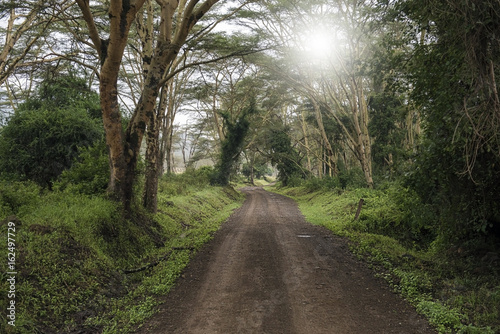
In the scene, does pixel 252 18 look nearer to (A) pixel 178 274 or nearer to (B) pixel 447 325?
(A) pixel 178 274

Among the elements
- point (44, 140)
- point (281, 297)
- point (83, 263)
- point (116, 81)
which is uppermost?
point (116, 81)

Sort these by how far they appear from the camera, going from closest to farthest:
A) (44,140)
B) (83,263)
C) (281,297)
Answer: (281,297) → (83,263) → (44,140)

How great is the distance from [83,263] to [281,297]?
129 inches

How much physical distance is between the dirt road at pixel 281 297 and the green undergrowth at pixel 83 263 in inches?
19.3

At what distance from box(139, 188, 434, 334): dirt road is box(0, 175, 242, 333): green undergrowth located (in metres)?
0.49

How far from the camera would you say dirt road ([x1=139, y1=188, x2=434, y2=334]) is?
3.77 m

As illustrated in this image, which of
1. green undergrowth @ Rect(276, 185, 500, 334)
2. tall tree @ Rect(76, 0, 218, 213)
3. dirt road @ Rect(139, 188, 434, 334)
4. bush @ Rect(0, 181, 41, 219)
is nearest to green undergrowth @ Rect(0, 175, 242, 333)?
bush @ Rect(0, 181, 41, 219)

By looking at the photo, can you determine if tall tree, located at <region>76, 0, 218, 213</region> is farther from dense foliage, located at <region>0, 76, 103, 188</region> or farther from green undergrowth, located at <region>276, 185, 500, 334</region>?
green undergrowth, located at <region>276, 185, 500, 334</region>

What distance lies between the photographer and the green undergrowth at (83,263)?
3.79 m

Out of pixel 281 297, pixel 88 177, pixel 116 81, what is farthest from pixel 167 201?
pixel 281 297

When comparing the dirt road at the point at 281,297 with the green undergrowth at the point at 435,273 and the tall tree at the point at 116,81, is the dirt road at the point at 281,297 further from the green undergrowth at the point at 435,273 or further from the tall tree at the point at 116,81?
the tall tree at the point at 116,81

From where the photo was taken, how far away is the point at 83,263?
4879 mm

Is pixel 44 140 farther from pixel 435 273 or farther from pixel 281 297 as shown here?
pixel 435 273

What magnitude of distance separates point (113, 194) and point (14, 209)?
202 centimetres
